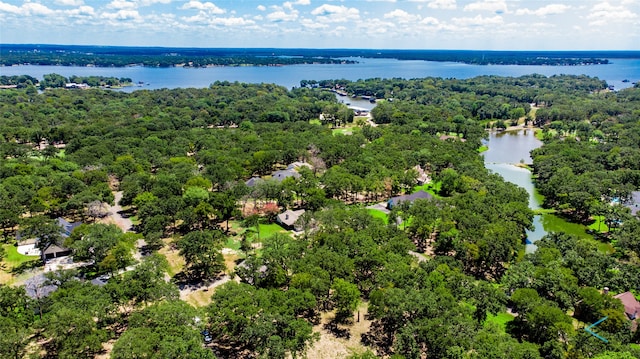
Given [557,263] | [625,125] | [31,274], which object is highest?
[625,125]

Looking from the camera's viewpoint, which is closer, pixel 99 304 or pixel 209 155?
pixel 99 304

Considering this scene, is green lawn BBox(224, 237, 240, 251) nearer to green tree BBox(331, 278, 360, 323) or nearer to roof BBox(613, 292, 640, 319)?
green tree BBox(331, 278, 360, 323)

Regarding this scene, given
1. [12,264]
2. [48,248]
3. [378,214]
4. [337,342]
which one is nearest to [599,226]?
[378,214]

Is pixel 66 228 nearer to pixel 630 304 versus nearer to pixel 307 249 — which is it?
pixel 307 249

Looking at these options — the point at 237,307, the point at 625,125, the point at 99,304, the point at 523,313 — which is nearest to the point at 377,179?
the point at 523,313

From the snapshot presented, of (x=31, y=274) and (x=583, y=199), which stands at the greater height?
(x=583, y=199)

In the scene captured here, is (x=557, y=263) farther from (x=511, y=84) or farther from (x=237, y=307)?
(x=511, y=84)

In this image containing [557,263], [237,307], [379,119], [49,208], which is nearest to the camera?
[237,307]
